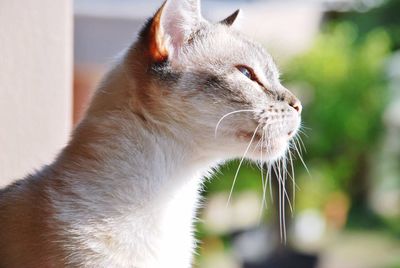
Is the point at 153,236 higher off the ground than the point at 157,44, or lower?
lower

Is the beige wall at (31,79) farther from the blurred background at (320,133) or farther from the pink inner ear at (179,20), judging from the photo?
the blurred background at (320,133)

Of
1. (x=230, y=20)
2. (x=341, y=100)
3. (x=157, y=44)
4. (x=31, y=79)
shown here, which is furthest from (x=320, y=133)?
(x=157, y=44)

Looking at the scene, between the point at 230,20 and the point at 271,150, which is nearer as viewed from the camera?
the point at 271,150

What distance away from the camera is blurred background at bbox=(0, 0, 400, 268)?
3.55 m

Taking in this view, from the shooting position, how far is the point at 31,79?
107 cm

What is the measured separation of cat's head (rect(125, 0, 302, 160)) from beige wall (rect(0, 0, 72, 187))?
0.19m

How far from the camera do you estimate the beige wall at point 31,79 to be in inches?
40.8

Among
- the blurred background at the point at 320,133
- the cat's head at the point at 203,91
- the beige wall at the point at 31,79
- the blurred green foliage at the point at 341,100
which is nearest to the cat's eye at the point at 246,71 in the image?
the cat's head at the point at 203,91

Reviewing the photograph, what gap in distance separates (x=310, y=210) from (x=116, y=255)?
3.77 m

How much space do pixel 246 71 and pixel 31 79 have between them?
1.15 ft

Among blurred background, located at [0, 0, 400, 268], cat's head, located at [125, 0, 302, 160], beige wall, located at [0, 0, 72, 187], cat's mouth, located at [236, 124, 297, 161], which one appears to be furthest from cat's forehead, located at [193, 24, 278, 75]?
blurred background, located at [0, 0, 400, 268]

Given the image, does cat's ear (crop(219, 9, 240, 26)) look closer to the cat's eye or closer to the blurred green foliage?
the cat's eye

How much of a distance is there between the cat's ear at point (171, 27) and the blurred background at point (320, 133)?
1587mm

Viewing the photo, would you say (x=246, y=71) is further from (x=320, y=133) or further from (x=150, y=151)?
Answer: (x=320, y=133)
